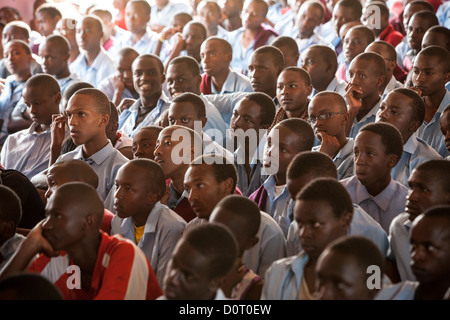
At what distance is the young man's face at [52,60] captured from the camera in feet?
20.8

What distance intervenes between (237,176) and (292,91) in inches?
62.2

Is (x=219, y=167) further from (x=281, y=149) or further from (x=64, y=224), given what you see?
(x=64, y=224)

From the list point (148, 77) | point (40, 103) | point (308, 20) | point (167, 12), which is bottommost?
point (40, 103)

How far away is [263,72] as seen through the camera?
17.6ft

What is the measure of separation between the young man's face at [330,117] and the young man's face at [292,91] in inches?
26.0

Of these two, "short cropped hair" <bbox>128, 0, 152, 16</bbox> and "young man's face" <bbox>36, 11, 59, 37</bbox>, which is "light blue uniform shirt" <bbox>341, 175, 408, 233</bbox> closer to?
"short cropped hair" <bbox>128, 0, 152, 16</bbox>

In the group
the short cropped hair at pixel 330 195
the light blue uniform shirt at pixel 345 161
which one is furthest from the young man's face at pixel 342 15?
the short cropped hair at pixel 330 195

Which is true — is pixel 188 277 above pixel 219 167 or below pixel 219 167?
below

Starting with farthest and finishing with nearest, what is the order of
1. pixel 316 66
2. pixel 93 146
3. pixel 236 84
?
1. pixel 236 84
2. pixel 316 66
3. pixel 93 146

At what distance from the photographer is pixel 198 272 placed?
7.21 ft

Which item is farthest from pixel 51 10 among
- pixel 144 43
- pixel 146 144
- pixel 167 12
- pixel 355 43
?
pixel 146 144

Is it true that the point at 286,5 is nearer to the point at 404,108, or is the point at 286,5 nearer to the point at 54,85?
the point at 54,85

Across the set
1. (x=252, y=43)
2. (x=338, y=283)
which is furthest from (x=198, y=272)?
(x=252, y=43)
